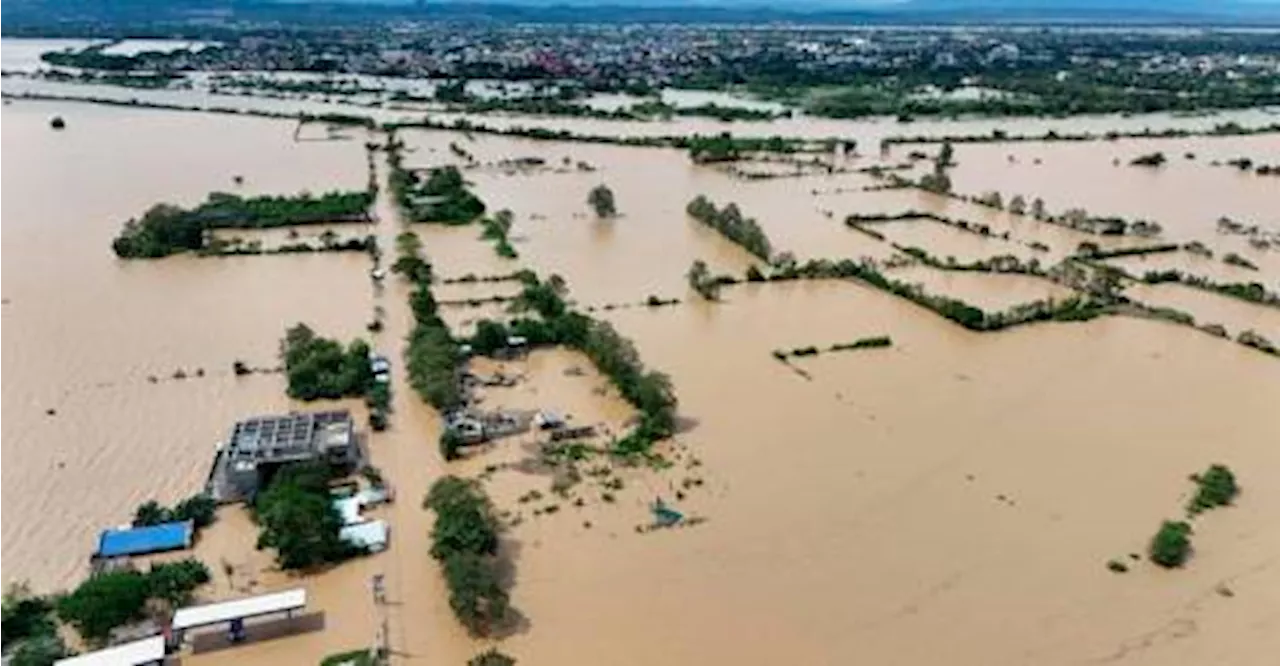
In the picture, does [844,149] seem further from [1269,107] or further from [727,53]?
[727,53]

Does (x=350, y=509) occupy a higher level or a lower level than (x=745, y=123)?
lower

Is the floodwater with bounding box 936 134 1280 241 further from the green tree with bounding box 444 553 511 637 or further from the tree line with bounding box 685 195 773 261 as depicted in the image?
the green tree with bounding box 444 553 511 637

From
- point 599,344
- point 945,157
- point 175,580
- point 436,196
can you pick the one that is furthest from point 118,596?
point 945,157

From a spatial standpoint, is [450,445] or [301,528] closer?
[301,528]

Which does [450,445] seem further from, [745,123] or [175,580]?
[745,123]

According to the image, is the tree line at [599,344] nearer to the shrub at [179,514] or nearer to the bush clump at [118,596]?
the shrub at [179,514]

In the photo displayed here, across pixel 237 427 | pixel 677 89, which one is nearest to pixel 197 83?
pixel 677 89

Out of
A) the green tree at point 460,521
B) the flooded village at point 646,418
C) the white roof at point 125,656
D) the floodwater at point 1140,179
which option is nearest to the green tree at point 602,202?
the flooded village at point 646,418
